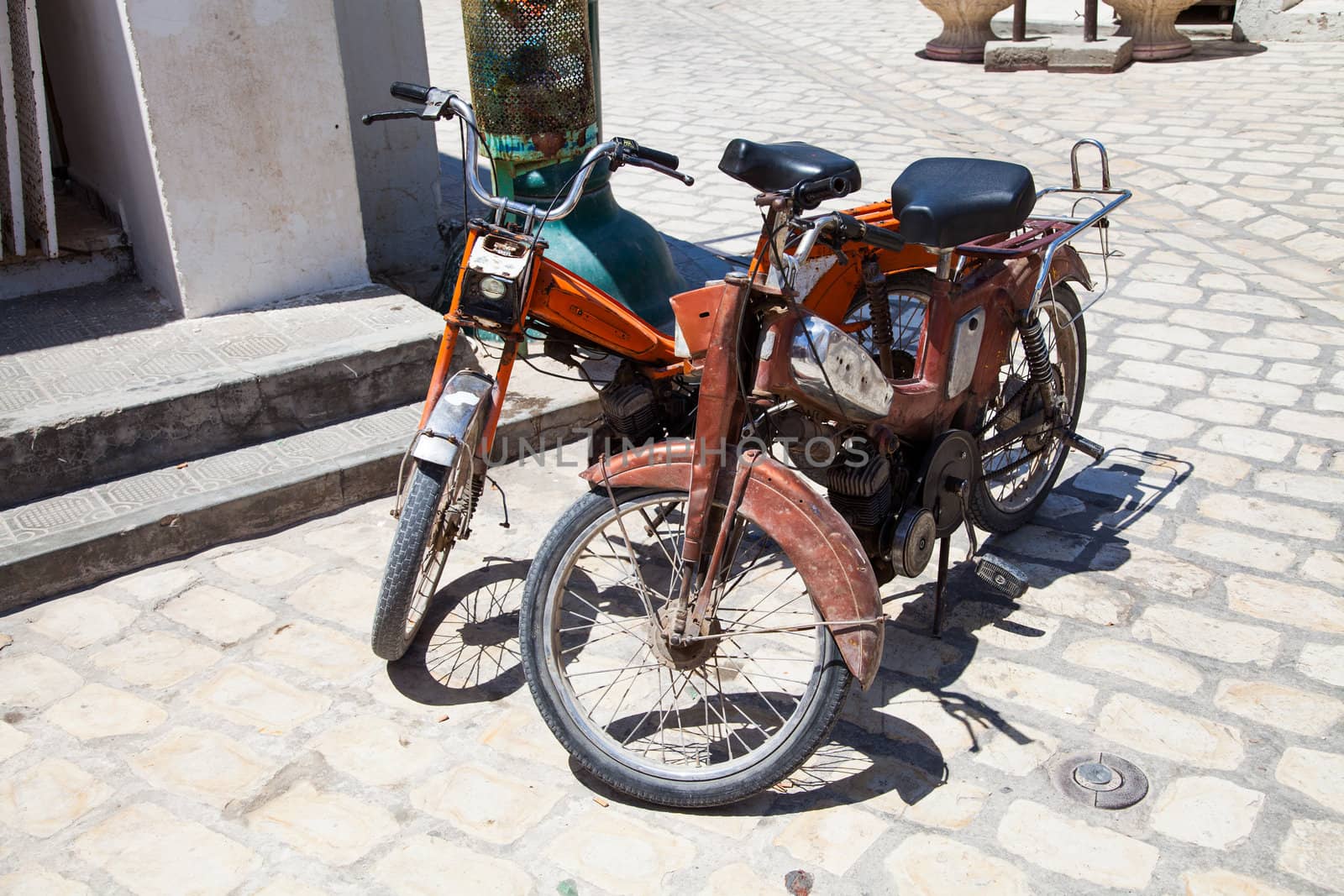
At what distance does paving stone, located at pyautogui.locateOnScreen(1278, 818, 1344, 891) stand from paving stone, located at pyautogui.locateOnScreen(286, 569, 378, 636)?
2560mm

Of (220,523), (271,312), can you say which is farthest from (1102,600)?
(271,312)

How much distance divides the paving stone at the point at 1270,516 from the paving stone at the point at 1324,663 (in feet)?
2.10

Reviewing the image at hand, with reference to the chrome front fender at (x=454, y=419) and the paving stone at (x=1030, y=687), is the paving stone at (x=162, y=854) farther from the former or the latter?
the paving stone at (x=1030, y=687)

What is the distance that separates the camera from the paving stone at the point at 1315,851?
2.73 metres

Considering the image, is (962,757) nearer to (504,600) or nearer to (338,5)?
(504,600)

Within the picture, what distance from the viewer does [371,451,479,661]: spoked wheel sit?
10.7ft

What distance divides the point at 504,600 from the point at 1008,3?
9.00 metres

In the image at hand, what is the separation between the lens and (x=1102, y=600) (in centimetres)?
379

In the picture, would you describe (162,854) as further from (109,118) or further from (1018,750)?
(109,118)

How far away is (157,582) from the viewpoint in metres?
4.05

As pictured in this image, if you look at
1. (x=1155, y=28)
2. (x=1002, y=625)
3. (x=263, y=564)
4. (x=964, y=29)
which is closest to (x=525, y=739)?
(x=263, y=564)

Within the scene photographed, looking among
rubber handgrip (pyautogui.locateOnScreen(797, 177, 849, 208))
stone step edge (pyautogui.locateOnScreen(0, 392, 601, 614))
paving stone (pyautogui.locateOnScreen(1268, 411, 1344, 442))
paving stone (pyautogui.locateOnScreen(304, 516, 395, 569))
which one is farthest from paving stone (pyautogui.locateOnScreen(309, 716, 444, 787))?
paving stone (pyautogui.locateOnScreen(1268, 411, 1344, 442))

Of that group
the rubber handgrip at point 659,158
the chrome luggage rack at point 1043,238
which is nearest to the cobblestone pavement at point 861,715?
the chrome luggage rack at point 1043,238

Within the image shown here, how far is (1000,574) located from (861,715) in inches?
24.1
